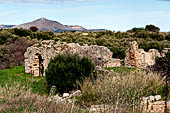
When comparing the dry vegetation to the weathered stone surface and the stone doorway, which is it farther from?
the weathered stone surface

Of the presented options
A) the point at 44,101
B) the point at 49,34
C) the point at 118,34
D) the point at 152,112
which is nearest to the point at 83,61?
the point at 152,112

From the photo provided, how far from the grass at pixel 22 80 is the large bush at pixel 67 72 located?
2.57 feet

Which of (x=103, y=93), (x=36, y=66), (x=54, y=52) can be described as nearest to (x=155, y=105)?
(x=103, y=93)

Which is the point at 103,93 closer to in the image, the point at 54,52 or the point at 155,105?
the point at 155,105

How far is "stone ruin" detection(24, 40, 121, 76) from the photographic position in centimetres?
1877

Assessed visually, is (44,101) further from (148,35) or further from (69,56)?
(148,35)

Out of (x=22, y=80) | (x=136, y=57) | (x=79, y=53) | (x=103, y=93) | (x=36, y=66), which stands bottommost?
(x=22, y=80)

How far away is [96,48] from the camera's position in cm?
1980

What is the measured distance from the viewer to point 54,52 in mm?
18500

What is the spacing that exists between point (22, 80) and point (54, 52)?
2.83m

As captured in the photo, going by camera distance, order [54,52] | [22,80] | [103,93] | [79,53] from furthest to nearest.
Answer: [79,53], [54,52], [22,80], [103,93]

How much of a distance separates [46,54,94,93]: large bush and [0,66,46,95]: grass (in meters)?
0.78

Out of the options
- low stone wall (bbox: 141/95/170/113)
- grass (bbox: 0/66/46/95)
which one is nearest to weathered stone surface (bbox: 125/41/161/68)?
grass (bbox: 0/66/46/95)

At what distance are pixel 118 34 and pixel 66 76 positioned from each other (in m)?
36.7
